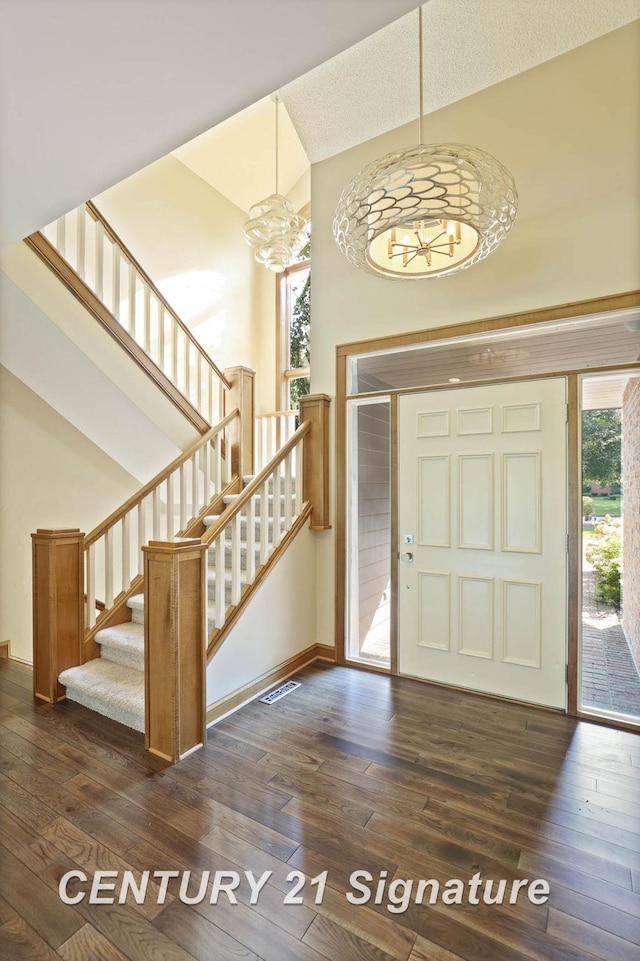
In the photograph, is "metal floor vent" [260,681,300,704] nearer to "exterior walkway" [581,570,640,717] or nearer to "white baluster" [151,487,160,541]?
"white baluster" [151,487,160,541]

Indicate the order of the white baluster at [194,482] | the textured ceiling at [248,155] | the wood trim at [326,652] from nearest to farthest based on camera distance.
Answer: the wood trim at [326,652]
the white baluster at [194,482]
the textured ceiling at [248,155]

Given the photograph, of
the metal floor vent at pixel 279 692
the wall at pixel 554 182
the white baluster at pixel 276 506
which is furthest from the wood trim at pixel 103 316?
the metal floor vent at pixel 279 692

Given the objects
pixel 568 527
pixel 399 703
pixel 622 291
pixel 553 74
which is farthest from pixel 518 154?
pixel 399 703

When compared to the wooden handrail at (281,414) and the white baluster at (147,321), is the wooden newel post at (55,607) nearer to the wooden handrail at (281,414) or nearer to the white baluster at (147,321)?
the white baluster at (147,321)

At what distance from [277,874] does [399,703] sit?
57.6 inches

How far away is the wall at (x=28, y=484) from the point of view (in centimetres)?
391

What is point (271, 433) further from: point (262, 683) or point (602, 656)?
point (602, 656)

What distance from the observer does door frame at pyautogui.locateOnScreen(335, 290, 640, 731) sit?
9.02ft

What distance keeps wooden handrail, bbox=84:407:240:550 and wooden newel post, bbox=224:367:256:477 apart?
4.4 inches

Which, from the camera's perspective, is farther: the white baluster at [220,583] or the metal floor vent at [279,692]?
the metal floor vent at [279,692]

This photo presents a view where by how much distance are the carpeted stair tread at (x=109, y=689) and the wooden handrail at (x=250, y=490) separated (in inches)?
40.9

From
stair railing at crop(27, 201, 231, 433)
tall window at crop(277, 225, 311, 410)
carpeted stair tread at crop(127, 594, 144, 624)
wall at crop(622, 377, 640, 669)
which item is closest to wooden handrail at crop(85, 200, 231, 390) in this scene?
stair railing at crop(27, 201, 231, 433)

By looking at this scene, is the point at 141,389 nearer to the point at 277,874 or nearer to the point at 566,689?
the point at 277,874

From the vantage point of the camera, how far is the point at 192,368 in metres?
4.52
